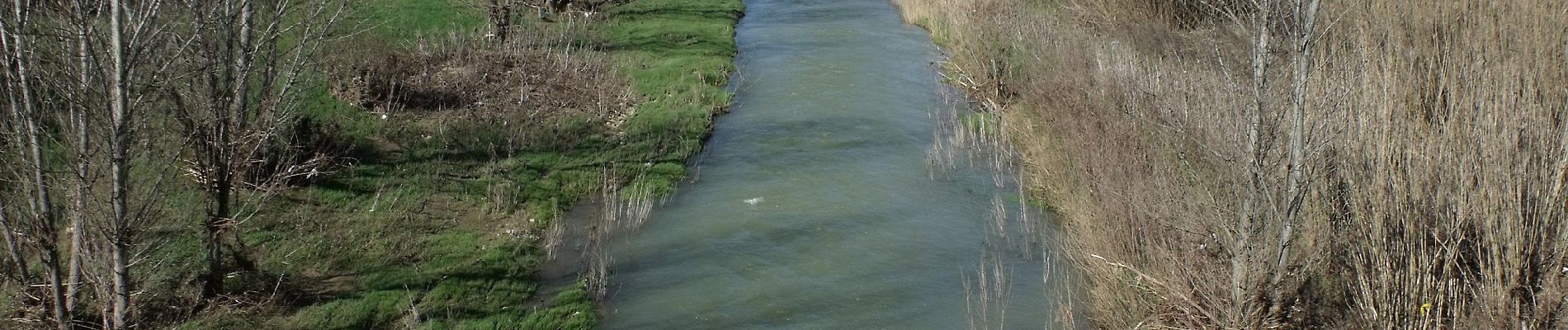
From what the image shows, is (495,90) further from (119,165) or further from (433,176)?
(119,165)

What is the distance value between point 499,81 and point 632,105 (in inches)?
70.8

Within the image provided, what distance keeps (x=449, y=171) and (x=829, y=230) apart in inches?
162

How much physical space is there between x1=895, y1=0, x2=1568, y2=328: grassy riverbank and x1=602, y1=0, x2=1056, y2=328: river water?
37.3 inches

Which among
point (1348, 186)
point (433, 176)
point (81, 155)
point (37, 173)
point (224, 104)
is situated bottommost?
point (433, 176)

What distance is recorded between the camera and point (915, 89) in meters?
17.3

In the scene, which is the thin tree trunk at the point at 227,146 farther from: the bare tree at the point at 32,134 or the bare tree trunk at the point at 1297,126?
the bare tree trunk at the point at 1297,126

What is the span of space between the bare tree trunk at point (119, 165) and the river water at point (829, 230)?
10.6ft

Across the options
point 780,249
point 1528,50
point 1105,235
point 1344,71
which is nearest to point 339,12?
point 780,249

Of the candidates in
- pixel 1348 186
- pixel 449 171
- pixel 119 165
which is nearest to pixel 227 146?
pixel 119 165

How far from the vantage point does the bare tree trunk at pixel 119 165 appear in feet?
20.6

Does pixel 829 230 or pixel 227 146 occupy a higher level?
pixel 227 146

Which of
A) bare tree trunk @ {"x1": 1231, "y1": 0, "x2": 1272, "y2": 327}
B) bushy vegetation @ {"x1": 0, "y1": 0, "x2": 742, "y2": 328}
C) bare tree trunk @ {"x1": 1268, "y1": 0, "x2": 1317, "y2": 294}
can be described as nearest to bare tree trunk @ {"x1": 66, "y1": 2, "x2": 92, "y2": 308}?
bushy vegetation @ {"x1": 0, "y1": 0, "x2": 742, "y2": 328}

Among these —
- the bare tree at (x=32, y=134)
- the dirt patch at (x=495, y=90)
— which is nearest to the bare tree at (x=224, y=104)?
the bare tree at (x=32, y=134)

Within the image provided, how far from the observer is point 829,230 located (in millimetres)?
11000
